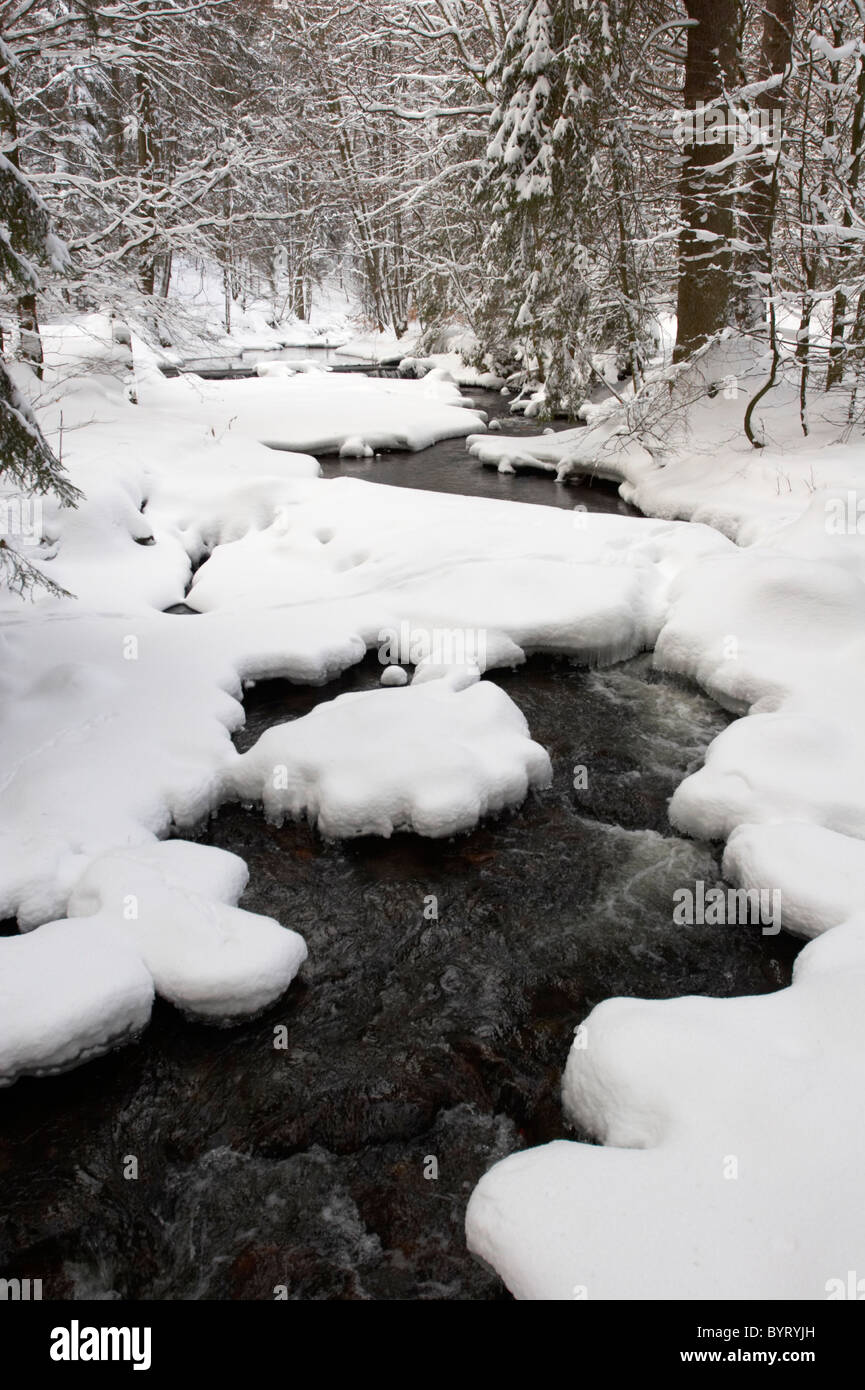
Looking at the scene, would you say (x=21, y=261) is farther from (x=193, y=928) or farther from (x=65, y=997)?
(x=65, y=997)

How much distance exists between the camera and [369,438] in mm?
15344

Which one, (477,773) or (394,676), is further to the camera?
(394,676)

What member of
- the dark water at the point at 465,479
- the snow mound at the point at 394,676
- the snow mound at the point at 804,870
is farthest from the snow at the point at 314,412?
the snow mound at the point at 804,870

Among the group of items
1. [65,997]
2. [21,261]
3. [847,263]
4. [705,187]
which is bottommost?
[65,997]

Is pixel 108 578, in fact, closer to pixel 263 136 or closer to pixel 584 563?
pixel 584 563

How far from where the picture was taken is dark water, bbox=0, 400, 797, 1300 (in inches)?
123

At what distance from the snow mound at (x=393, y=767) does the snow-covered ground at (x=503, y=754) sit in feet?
0.07

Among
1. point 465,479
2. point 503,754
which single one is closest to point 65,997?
point 503,754

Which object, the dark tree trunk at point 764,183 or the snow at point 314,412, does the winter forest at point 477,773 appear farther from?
the snow at point 314,412

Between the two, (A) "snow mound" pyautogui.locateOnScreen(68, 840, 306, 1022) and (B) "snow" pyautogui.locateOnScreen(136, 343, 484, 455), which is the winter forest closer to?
(A) "snow mound" pyautogui.locateOnScreen(68, 840, 306, 1022)

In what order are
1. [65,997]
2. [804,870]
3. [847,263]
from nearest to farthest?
[65,997], [804,870], [847,263]

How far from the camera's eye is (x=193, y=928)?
4195 mm

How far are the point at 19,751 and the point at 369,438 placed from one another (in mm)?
11030

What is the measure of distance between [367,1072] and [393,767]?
1.99m
